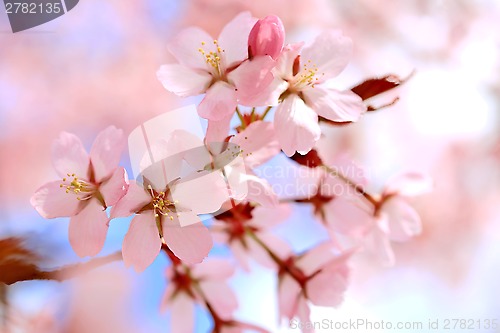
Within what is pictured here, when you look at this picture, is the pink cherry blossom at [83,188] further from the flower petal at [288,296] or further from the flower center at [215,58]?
the flower petal at [288,296]

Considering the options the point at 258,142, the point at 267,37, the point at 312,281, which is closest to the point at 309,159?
the point at 258,142

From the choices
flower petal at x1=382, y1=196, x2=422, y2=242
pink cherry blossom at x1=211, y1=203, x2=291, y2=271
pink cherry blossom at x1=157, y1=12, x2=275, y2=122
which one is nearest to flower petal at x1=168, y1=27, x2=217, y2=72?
pink cherry blossom at x1=157, y1=12, x2=275, y2=122

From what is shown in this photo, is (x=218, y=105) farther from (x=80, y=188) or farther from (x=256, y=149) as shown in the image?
(x=80, y=188)

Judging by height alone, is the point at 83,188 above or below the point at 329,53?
below

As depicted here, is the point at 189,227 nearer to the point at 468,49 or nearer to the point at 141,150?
the point at 141,150

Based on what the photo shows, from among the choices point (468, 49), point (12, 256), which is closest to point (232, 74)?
point (12, 256)

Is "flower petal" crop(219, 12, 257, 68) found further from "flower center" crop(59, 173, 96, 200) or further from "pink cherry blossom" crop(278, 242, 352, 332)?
"pink cherry blossom" crop(278, 242, 352, 332)
